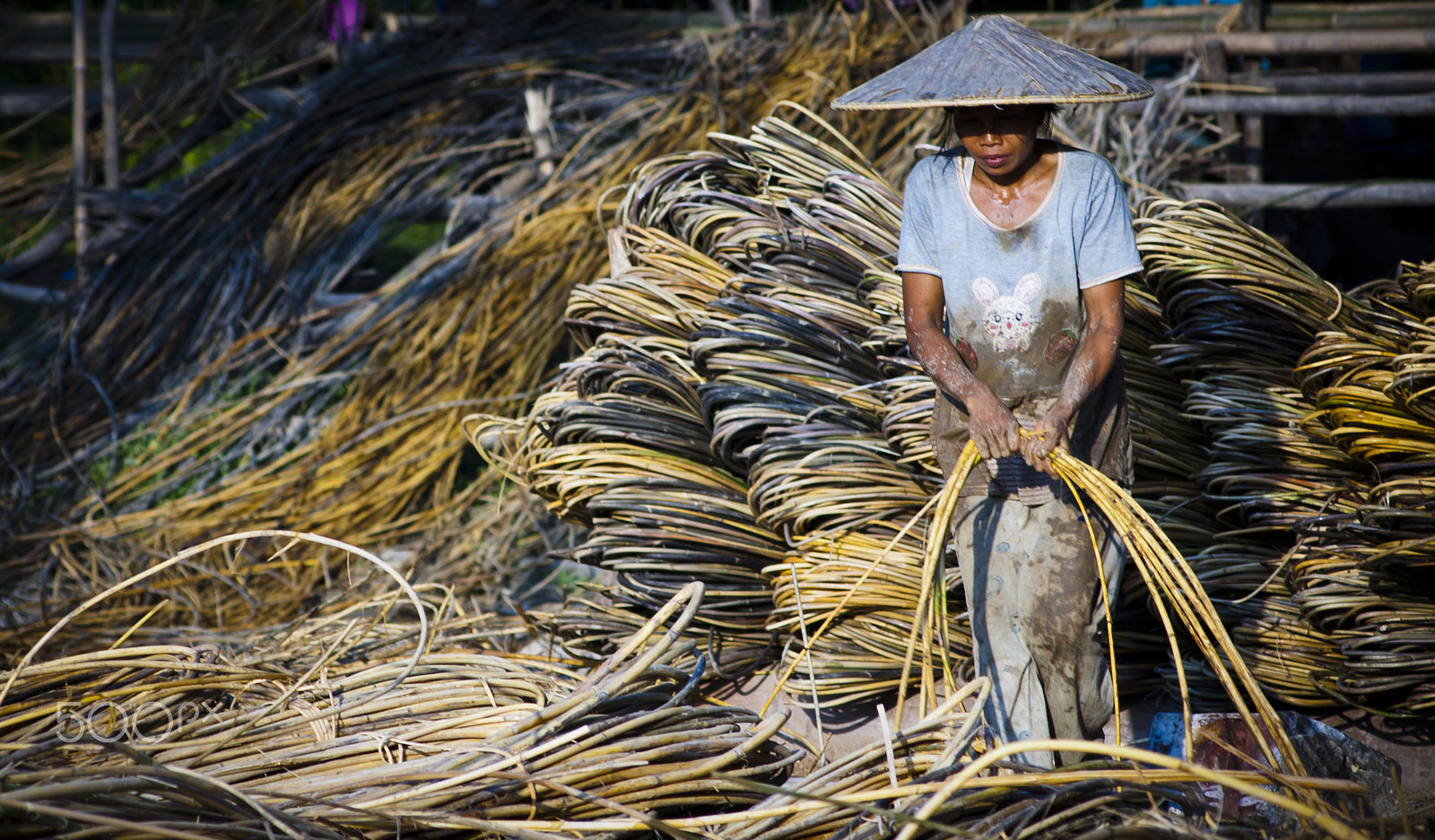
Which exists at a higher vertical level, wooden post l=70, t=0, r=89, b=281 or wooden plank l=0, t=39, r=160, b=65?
wooden plank l=0, t=39, r=160, b=65

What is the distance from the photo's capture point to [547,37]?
6426mm

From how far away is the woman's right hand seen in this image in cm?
207

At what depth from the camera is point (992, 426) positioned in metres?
2.07

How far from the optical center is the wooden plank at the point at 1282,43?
16.1 ft

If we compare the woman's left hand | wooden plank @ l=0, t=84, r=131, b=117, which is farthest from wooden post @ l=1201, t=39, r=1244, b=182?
wooden plank @ l=0, t=84, r=131, b=117

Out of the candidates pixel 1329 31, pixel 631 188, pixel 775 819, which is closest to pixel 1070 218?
pixel 775 819

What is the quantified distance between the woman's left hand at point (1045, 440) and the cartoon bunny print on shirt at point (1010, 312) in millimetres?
209

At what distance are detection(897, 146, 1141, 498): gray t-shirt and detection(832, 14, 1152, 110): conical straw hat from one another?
16cm

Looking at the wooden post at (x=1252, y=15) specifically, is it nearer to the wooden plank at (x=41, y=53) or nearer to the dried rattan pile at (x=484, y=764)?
the dried rattan pile at (x=484, y=764)

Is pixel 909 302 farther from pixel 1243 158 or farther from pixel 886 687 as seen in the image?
pixel 1243 158

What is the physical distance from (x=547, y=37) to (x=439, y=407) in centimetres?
287

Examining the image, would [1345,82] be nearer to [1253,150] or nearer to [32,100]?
[1253,150]

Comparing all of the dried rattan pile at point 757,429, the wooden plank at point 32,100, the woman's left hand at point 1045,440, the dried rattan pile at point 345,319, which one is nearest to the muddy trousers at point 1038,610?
the woman's left hand at point 1045,440

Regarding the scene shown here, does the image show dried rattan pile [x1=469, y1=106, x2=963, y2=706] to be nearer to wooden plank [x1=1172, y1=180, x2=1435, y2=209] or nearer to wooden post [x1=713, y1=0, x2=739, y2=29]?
wooden plank [x1=1172, y1=180, x2=1435, y2=209]
